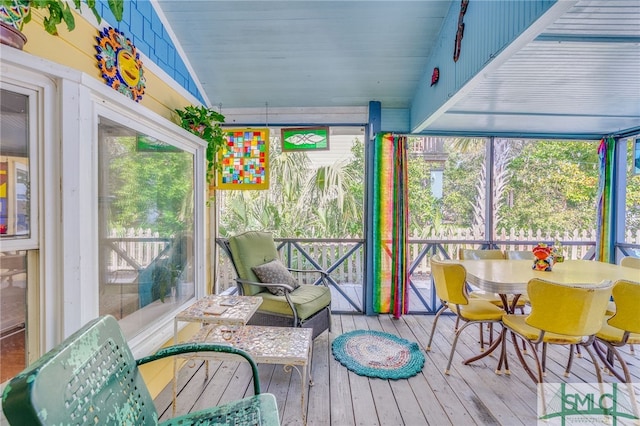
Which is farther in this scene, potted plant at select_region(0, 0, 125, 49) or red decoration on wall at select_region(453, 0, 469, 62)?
red decoration on wall at select_region(453, 0, 469, 62)

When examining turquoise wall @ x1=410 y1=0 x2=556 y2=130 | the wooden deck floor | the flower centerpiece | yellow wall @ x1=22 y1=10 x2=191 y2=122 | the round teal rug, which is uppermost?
turquoise wall @ x1=410 y1=0 x2=556 y2=130

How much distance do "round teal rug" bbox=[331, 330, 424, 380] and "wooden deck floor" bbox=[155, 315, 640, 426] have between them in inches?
2.5

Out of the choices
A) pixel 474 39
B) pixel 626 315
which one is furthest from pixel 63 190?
pixel 626 315

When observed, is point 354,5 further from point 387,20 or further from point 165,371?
point 165,371

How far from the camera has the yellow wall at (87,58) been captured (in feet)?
4.00

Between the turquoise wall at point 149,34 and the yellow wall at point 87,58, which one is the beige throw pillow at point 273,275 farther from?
the turquoise wall at point 149,34

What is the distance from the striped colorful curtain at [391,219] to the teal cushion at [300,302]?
37.4 inches

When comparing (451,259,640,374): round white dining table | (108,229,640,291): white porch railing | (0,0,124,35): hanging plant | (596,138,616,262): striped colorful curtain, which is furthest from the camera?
(108,229,640,291): white porch railing

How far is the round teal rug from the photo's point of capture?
2.26 m

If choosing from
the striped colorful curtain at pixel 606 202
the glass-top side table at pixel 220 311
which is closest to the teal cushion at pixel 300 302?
the glass-top side table at pixel 220 311

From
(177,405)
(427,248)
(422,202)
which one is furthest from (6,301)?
(422,202)

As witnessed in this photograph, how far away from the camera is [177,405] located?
1.90 metres

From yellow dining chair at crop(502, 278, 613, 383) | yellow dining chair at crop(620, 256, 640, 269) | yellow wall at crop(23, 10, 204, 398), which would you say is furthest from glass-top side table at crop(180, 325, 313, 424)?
yellow dining chair at crop(620, 256, 640, 269)

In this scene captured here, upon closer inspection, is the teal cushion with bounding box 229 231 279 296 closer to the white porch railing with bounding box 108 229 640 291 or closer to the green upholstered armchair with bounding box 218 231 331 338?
the green upholstered armchair with bounding box 218 231 331 338
